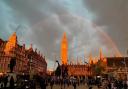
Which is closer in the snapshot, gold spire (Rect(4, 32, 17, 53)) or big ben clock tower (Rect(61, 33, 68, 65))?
gold spire (Rect(4, 32, 17, 53))

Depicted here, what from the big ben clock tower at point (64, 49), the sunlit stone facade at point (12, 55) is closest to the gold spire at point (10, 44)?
the sunlit stone facade at point (12, 55)

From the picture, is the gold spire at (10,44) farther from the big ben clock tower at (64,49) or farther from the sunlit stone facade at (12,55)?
the big ben clock tower at (64,49)

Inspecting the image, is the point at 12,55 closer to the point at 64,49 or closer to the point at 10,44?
the point at 10,44

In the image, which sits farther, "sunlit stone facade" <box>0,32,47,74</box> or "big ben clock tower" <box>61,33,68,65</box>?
"big ben clock tower" <box>61,33,68,65</box>

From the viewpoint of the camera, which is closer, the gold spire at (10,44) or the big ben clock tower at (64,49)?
the gold spire at (10,44)

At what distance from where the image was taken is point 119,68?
135 metres

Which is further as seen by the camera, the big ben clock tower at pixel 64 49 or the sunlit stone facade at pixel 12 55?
the big ben clock tower at pixel 64 49

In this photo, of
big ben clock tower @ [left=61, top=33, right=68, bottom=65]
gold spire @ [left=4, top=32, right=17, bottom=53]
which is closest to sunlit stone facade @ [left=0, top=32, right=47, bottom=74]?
gold spire @ [left=4, top=32, right=17, bottom=53]

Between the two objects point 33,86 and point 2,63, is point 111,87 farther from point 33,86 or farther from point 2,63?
point 2,63

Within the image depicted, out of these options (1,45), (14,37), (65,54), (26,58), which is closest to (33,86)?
(1,45)

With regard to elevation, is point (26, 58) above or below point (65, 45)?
below

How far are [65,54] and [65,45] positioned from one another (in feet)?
32.1

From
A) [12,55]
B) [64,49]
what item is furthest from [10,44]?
[64,49]

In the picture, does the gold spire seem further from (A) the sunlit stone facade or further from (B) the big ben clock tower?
(B) the big ben clock tower
